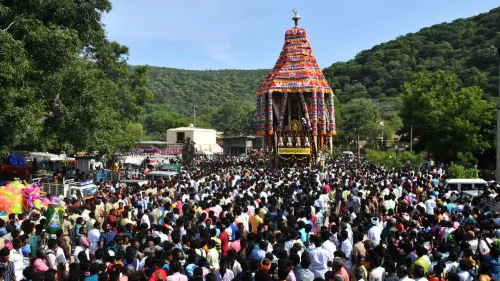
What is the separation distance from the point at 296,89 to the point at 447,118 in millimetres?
11287

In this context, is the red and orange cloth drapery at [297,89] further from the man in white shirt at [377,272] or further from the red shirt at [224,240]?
the man in white shirt at [377,272]

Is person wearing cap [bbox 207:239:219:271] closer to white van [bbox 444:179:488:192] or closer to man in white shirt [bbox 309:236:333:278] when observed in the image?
man in white shirt [bbox 309:236:333:278]

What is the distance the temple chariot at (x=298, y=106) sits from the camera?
34.6m

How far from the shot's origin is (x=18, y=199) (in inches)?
543

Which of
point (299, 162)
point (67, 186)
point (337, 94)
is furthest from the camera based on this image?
point (337, 94)

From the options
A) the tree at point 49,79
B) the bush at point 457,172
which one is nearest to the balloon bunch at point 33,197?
the tree at point 49,79

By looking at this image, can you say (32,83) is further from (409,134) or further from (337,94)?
(337,94)

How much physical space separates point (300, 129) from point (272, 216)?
84.3ft

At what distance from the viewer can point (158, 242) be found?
7633 millimetres

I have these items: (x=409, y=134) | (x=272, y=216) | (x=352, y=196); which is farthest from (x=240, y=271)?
(x=409, y=134)

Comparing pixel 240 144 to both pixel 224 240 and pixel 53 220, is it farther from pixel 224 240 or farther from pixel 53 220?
pixel 224 240

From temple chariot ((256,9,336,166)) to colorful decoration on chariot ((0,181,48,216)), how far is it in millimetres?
22268

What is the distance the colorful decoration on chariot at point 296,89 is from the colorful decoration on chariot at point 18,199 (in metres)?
22.3

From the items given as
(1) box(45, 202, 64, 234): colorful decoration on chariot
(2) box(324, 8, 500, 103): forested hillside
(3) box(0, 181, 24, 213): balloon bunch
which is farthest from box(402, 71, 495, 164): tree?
(1) box(45, 202, 64, 234): colorful decoration on chariot
